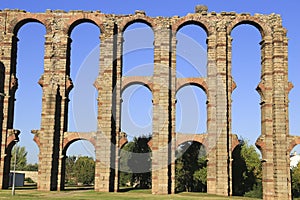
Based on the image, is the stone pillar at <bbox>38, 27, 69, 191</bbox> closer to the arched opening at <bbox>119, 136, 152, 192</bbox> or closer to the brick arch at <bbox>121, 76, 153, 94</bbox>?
the brick arch at <bbox>121, 76, 153, 94</bbox>

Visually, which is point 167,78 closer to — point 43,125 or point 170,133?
point 170,133

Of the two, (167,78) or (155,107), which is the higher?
(167,78)

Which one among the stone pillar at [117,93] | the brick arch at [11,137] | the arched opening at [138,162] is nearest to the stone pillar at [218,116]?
the stone pillar at [117,93]

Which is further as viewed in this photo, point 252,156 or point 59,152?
point 252,156

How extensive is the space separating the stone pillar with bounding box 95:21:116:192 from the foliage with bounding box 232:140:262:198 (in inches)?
566

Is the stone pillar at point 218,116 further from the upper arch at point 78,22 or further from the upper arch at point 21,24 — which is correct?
the upper arch at point 21,24

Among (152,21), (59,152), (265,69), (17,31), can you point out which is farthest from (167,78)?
(17,31)

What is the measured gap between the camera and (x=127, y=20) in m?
38.1

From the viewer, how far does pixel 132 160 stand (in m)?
49.2

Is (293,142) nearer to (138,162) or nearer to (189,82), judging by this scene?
(189,82)

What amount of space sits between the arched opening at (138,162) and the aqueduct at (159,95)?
1222 cm

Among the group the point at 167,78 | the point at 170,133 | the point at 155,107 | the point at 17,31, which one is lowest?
the point at 170,133

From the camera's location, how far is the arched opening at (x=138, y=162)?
159 ft

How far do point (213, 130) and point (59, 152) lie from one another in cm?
1358
